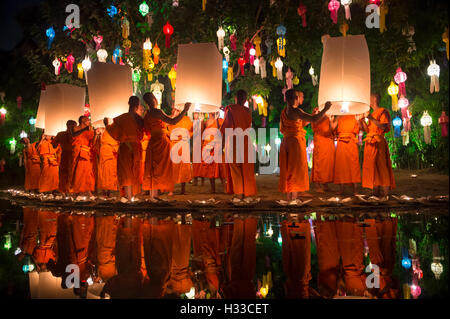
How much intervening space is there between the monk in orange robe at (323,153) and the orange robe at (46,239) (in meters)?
4.66

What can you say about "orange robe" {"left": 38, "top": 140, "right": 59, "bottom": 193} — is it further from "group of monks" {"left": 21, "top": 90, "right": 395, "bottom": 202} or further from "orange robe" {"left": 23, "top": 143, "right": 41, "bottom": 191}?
"group of monks" {"left": 21, "top": 90, "right": 395, "bottom": 202}

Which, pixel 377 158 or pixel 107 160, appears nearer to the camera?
pixel 377 158

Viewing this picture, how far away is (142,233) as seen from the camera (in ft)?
10.4

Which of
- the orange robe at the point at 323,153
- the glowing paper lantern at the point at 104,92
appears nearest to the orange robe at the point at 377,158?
the orange robe at the point at 323,153

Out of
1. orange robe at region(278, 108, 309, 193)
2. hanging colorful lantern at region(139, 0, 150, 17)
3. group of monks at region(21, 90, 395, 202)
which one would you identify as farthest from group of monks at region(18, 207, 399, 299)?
hanging colorful lantern at region(139, 0, 150, 17)

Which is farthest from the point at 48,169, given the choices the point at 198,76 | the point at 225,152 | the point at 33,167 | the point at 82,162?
the point at 225,152

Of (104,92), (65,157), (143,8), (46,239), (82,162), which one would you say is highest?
(143,8)

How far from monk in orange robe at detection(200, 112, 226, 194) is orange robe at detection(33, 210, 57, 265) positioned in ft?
12.0

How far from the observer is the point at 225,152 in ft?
17.1

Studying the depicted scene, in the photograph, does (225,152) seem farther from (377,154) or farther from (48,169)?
(48,169)

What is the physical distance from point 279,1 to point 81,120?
4378 millimetres

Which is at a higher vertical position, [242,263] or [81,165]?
[81,165]

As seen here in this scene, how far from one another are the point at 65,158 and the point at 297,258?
5858 millimetres
